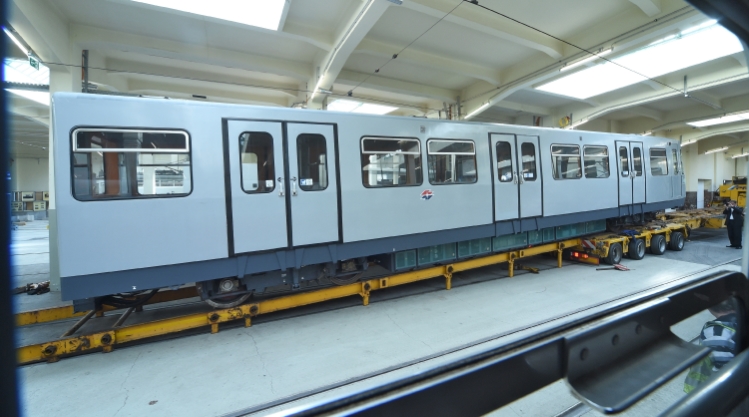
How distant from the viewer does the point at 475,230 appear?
19.8 feet

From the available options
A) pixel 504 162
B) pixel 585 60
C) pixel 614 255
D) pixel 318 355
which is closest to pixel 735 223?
pixel 614 255

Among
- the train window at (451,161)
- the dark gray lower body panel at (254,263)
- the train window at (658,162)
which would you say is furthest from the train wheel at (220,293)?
the train window at (658,162)

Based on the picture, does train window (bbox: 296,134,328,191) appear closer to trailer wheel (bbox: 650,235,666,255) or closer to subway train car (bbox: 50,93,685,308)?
subway train car (bbox: 50,93,685,308)

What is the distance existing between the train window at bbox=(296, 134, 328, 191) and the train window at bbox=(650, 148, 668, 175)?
1001 cm

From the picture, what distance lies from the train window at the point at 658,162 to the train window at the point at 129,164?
11.9 metres

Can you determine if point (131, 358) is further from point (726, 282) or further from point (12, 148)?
point (726, 282)

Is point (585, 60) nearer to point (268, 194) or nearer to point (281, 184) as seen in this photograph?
point (281, 184)

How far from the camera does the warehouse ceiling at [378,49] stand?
634 centimetres

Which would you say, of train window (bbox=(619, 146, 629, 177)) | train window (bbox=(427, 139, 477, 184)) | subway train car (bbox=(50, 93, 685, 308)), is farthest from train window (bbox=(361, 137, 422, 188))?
train window (bbox=(619, 146, 629, 177))

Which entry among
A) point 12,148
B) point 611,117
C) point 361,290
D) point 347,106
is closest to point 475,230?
point 361,290

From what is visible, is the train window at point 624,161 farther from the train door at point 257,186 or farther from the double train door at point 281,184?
the train door at point 257,186

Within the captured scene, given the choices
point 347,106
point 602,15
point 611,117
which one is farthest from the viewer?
point 611,117

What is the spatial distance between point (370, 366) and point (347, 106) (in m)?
11.1

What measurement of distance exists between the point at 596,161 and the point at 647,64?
4.03 metres
